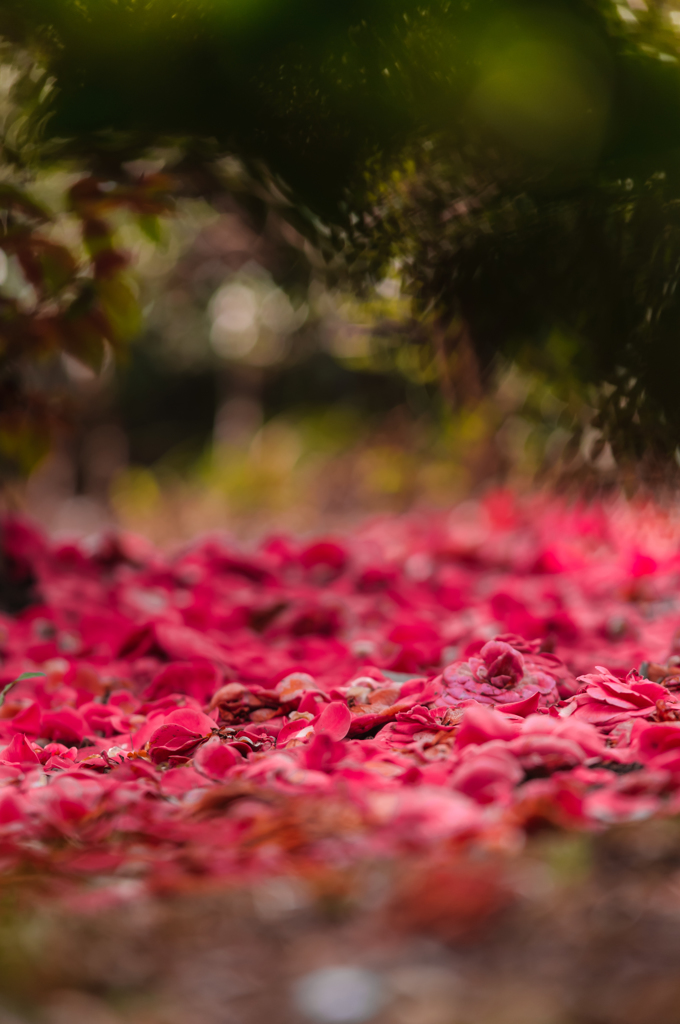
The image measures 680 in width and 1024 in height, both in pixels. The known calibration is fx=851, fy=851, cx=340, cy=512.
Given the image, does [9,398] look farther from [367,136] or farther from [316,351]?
[316,351]

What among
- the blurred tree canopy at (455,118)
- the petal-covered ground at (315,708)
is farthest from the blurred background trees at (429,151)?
the petal-covered ground at (315,708)

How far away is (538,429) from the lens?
220 centimetres

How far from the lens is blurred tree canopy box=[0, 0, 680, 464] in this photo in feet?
3.20

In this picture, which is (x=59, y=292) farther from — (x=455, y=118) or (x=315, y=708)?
(x=315, y=708)

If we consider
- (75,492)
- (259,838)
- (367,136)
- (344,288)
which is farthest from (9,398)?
(75,492)

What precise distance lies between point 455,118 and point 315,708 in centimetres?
70

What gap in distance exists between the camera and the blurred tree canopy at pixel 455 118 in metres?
0.97

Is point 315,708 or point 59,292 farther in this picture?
point 59,292

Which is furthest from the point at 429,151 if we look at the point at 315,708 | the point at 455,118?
the point at 315,708

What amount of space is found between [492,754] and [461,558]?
4.98 ft

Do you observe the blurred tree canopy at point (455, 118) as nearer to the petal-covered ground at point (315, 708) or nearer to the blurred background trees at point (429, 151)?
the blurred background trees at point (429, 151)

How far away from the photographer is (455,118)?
39.3 inches

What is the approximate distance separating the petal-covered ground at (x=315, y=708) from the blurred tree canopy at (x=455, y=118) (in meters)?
0.40

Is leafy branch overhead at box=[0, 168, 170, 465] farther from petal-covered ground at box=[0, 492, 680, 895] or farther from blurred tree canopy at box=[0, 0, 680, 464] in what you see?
petal-covered ground at box=[0, 492, 680, 895]
